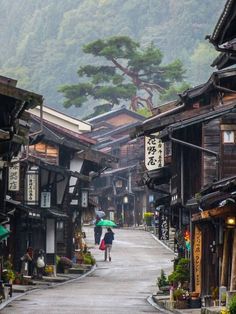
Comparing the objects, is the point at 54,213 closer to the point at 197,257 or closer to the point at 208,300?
the point at 197,257

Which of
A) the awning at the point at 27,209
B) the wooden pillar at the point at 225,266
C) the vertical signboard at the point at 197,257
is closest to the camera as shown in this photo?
the wooden pillar at the point at 225,266

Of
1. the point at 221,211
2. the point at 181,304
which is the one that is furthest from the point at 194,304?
the point at 221,211

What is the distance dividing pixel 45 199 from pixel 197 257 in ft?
47.5

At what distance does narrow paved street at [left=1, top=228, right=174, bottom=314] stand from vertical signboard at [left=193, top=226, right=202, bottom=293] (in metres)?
1.75

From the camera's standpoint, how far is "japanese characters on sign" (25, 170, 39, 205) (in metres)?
46.6

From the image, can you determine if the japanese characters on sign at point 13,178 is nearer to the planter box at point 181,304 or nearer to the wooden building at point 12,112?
the wooden building at point 12,112

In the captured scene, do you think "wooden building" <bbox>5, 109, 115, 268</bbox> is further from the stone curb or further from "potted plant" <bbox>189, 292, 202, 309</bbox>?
"potted plant" <bbox>189, 292, 202, 309</bbox>

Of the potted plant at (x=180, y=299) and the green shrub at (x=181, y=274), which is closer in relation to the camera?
the potted plant at (x=180, y=299)

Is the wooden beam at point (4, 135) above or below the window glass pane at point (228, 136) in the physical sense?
below

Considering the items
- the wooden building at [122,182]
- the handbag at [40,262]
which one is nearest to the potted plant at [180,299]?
the handbag at [40,262]

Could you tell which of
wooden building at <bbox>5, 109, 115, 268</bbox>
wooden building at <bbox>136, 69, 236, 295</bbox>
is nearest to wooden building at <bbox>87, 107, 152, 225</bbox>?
wooden building at <bbox>5, 109, 115, 268</bbox>

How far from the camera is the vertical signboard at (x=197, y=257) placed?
3584cm

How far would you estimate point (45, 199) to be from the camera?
49.5 metres

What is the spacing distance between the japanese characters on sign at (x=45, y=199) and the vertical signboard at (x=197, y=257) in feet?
44.6
